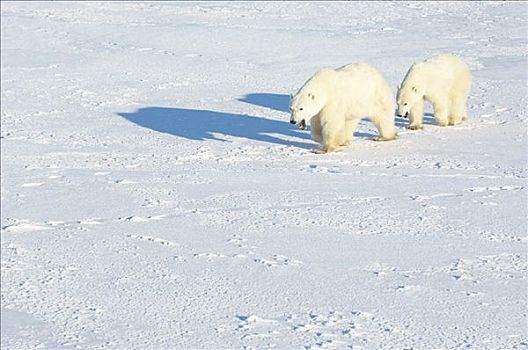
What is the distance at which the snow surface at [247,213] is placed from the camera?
224 inches

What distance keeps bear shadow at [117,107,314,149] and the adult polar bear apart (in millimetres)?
455

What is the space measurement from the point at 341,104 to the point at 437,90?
122 cm

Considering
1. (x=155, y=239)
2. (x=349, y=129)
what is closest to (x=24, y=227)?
(x=155, y=239)

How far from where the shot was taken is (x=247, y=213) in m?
7.97

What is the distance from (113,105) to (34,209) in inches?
187

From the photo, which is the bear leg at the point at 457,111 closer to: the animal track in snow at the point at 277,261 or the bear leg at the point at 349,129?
the bear leg at the point at 349,129

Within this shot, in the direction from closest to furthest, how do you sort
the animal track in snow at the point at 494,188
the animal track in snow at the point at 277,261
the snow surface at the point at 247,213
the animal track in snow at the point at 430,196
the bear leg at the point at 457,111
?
the snow surface at the point at 247,213, the animal track in snow at the point at 277,261, the animal track in snow at the point at 430,196, the animal track in snow at the point at 494,188, the bear leg at the point at 457,111

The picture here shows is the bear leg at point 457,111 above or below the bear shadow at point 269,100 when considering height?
above

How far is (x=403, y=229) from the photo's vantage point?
7.36 metres

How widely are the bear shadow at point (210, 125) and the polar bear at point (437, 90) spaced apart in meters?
1.08

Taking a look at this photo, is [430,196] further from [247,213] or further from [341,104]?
[341,104]

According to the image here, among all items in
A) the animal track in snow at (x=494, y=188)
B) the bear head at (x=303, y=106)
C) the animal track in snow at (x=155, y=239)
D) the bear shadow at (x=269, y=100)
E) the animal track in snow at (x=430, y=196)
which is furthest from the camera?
the bear shadow at (x=269, y=100)

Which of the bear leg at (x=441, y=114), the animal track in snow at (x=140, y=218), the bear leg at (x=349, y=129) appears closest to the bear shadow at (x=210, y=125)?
the bear leg at (x=349, y=129)

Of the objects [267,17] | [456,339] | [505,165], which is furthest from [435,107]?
[267,17]
